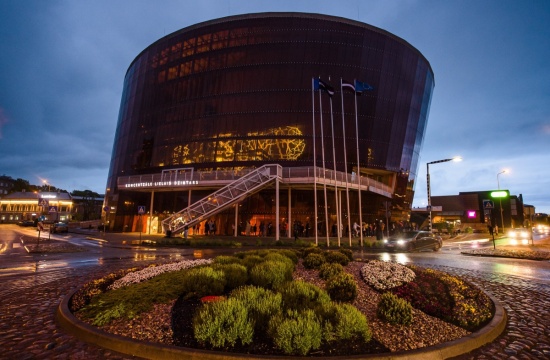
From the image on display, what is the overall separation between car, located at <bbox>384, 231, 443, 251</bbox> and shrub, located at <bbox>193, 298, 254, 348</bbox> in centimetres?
2072

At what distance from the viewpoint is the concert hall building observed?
37344 millimetres

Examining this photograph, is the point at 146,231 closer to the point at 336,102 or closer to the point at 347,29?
the point at 336,102

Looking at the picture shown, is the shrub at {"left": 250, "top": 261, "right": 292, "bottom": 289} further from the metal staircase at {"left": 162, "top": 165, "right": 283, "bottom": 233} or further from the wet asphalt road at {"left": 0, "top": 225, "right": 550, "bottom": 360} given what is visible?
the metal staircase at {"left": 162, "top": 165, "right": 283, "bottom": 233}

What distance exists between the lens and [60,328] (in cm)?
600

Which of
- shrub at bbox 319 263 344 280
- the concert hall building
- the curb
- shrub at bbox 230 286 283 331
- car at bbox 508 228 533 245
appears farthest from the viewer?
the concert hall building

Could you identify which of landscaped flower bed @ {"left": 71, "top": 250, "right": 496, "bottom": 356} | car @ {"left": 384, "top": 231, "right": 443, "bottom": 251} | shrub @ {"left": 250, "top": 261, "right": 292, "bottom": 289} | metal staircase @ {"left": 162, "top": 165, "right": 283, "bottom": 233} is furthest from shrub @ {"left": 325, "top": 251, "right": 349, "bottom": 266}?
metal staircase @ {"left": 162, "top": 165, "right": 283, "bottom": 233}

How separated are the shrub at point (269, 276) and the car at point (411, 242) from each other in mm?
17359

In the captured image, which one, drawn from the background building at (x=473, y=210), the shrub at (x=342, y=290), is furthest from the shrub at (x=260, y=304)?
the background building at (x=473, y=210)

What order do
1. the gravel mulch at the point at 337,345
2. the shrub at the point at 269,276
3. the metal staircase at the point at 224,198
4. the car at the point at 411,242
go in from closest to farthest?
the gravel mulch at the point at 337,345 < the shrub at the point at 269,276 < the car at the point at 411,242 < the metal staircase at the point at 224,198

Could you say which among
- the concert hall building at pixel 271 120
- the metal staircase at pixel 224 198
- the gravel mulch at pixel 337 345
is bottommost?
the gravel mulch at pixel 337 345

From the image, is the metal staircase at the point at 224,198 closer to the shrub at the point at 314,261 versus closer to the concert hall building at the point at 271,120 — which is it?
the concert hall building at the point at 271,120

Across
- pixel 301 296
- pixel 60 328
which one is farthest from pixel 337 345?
pixel 60 328

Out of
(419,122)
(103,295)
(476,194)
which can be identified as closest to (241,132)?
(419,122)

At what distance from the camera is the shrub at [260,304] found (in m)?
5.35
